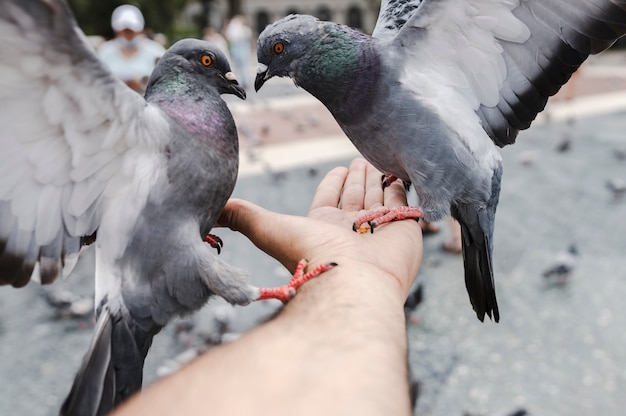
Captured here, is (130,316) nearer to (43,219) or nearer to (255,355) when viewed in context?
(43,219)

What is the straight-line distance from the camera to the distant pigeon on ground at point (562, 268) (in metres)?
4.61

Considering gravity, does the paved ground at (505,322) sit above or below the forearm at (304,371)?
below

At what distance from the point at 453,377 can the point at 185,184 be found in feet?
8.75

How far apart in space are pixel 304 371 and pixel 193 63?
3.59 feet

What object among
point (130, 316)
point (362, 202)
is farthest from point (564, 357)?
point (130, 316)

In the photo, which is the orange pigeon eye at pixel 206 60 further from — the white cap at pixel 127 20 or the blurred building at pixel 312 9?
the blurred building at pixel 312 9

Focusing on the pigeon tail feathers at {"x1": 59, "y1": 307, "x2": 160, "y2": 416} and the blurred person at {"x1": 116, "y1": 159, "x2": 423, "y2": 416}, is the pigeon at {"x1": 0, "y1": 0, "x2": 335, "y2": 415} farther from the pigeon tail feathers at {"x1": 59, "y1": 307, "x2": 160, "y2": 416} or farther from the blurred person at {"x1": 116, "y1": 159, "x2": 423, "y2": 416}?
the blurred person at {"x1": 116, "y1": 159, "x2": 423, "y2": 416}

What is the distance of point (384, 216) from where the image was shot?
2357 millimetres

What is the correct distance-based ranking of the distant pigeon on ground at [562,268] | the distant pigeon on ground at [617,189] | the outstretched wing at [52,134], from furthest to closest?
1. the distant pigeon on ground at [617,189]
2. the distant pigeon on ground at [562,268]
3. the outstretched wing at [52,134]

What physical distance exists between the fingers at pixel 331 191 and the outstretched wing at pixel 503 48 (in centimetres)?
77

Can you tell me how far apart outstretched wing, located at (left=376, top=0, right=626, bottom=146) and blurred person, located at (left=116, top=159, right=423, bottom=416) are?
704 mm

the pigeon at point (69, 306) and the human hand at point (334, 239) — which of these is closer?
the human hand at point (334, 239)

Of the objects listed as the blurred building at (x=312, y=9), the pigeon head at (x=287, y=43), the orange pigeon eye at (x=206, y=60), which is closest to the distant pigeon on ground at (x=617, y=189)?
the pigeon head at (x=287, y=43)

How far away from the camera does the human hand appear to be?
78.5 inches
